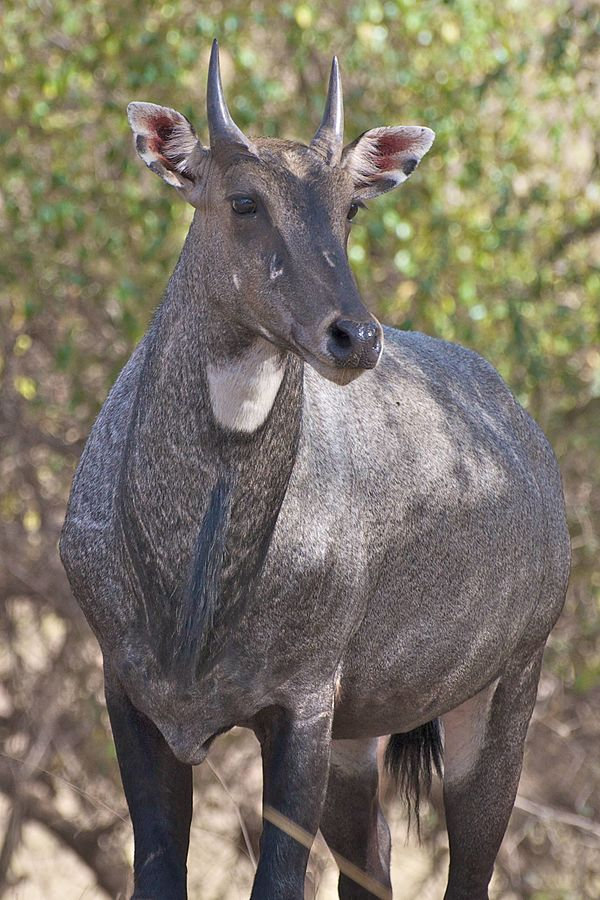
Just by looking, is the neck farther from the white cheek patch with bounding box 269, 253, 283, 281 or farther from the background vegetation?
the background vegetation

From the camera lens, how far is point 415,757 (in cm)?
510

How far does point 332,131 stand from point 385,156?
0.97 feet

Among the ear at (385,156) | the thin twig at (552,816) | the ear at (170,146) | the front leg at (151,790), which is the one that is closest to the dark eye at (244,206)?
the ear at (170,146)

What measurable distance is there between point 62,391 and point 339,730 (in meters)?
4.76

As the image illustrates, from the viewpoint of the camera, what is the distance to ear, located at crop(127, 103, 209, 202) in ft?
12.5

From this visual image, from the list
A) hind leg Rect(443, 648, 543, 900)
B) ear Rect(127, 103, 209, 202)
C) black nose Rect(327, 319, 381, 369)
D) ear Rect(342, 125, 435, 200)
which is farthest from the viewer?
hind leg Rect(443, 648, 543, 900)

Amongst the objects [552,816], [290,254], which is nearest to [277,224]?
[290,254]

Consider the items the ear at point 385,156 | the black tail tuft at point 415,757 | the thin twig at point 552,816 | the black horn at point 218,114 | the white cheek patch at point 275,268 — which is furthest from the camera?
the thin twig at point 552,816

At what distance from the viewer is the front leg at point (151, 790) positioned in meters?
3.90

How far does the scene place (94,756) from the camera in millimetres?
8680

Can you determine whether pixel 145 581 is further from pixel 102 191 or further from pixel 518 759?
pixel 102 191

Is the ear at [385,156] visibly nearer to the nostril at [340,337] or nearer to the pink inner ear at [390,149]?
the pink inner ear at [390,149]

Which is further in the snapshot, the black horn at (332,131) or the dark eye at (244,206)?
the black horn at (332,131)

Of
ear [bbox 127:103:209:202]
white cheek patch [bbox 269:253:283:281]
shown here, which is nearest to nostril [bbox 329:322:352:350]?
white cheek patch [bbox 269:253:283:281]
